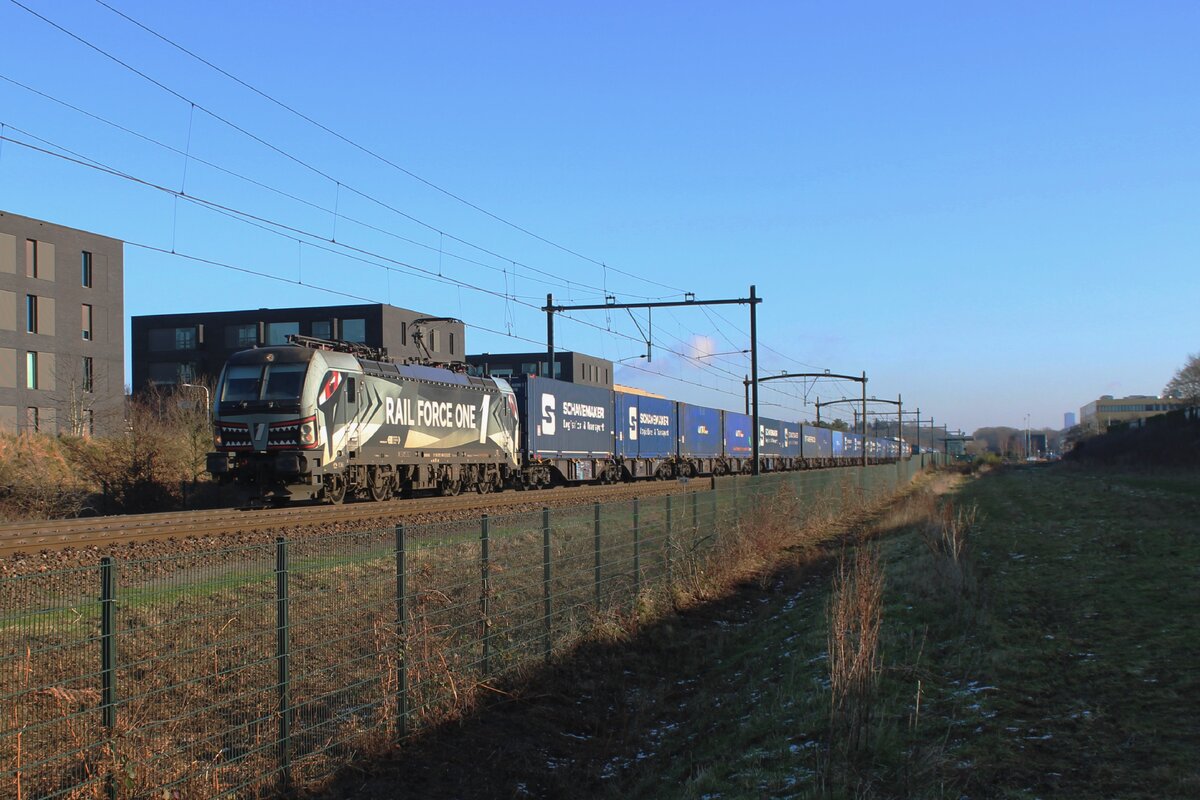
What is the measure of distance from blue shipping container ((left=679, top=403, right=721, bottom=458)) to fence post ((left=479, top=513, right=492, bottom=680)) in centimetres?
3353

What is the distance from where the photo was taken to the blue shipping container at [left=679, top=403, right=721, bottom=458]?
42.4 meters

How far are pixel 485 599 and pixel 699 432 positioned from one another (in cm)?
3671

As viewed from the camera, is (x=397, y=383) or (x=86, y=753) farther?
(x=397, y=383)

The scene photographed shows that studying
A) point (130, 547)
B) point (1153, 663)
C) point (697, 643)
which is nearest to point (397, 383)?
point (130, 547)

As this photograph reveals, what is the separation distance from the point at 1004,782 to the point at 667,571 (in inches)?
322

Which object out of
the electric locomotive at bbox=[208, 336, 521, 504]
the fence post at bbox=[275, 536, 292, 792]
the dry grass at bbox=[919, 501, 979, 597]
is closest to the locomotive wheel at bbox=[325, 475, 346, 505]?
the electric locomotive at bbox=[208, 336, 521, 504]

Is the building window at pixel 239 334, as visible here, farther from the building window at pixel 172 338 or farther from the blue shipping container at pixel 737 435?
the blue shipping container at pixel 737 435

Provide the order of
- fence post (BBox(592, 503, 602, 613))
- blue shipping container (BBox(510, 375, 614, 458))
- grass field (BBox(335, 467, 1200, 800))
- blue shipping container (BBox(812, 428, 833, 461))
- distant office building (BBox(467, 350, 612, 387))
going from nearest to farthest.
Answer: grass field (BBox(335, 467, 1200, 800)), fence post (BBox(592, 503, 602, 613)), blue shipping container (BBox(510, 375, 614, 458)), blue shipping container (BBox(812, 428, 833, 461)), distant office building (BBox(467, 350, 612, 387))

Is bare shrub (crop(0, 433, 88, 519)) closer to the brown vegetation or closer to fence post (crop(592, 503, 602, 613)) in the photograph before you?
the brown vegetation

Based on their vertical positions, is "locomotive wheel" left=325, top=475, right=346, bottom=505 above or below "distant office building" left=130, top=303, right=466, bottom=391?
below

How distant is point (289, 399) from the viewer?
19.7m

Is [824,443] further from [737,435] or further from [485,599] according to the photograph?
[485,599]

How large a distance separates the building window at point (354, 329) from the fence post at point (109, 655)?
213 ft

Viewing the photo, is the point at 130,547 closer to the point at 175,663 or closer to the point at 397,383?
the point at 175,663
